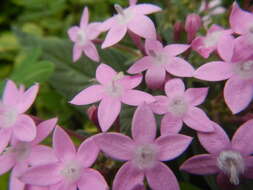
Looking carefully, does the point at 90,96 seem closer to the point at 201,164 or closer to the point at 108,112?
the point at 108,112

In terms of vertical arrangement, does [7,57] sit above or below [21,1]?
below

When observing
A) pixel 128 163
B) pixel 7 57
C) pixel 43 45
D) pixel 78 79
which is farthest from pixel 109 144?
pixel 7 57

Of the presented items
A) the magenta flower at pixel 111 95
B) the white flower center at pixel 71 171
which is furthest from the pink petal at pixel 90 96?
the white flower center at pixel 71 171

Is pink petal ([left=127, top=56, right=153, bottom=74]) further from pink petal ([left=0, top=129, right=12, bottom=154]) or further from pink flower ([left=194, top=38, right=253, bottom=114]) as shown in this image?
pink petal ([left=0, top=129, right=12, bottom=154])

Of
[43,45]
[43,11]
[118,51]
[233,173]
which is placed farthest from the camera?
[43,11]

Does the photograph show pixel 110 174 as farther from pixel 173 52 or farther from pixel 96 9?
pixel 96 9

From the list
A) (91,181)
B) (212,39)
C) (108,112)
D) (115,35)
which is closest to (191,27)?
(212,39)
